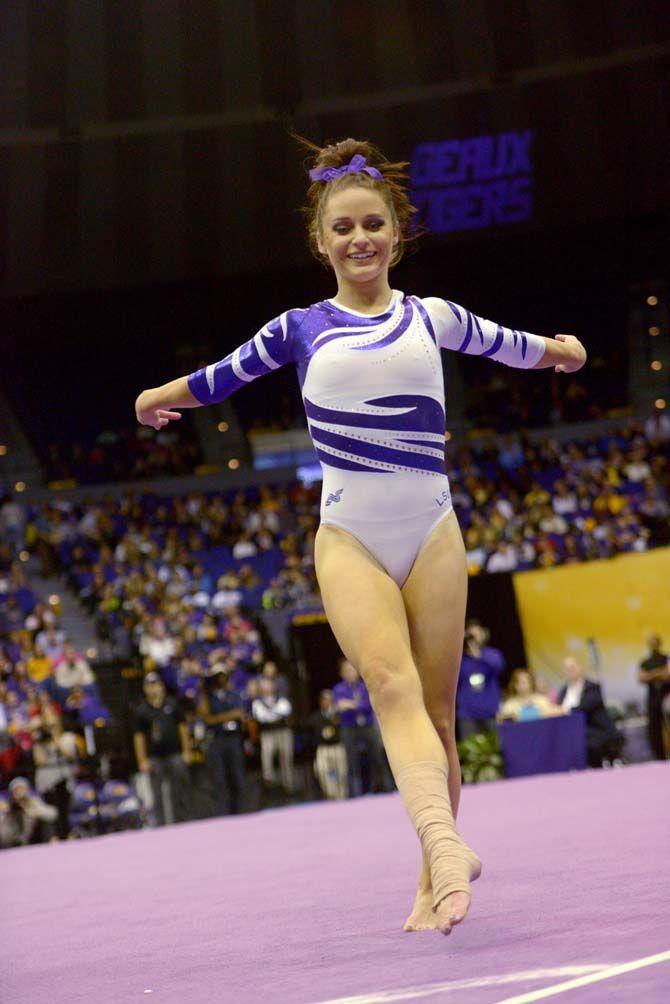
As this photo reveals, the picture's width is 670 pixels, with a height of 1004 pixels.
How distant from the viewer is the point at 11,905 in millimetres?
4988

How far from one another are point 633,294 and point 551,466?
3979mm

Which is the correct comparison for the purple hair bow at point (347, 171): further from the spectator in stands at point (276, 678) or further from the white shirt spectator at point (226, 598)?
the white shirt spectator at point (226, 598)

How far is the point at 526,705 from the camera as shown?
455 inches

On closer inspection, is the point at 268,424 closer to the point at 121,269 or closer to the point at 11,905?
the point at 121,269

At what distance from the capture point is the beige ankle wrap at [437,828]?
8.23ft

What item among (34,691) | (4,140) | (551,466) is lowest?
(34,691)

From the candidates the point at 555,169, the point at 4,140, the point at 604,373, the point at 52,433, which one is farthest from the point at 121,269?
the point at 604,373

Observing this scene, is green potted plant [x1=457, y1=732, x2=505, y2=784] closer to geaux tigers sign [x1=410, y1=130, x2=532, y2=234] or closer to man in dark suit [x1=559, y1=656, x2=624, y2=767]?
man in dark suit [x1=559, y1=656, x2=624, y2=767]

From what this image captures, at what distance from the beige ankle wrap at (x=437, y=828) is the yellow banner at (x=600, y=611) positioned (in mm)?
12305

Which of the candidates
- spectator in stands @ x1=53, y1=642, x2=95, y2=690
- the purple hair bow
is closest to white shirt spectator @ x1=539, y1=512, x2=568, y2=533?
spectator in stands @ x1=53, y1=642, x2=95, y2=690

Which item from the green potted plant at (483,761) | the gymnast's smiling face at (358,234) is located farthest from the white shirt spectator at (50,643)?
the gymnast's smiling face at (358,234)

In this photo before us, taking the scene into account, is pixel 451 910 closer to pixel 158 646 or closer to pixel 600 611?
pixel 600 611

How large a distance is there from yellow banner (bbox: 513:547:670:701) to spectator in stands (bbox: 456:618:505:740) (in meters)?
3.24

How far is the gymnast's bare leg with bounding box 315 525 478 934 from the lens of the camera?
2801mm
